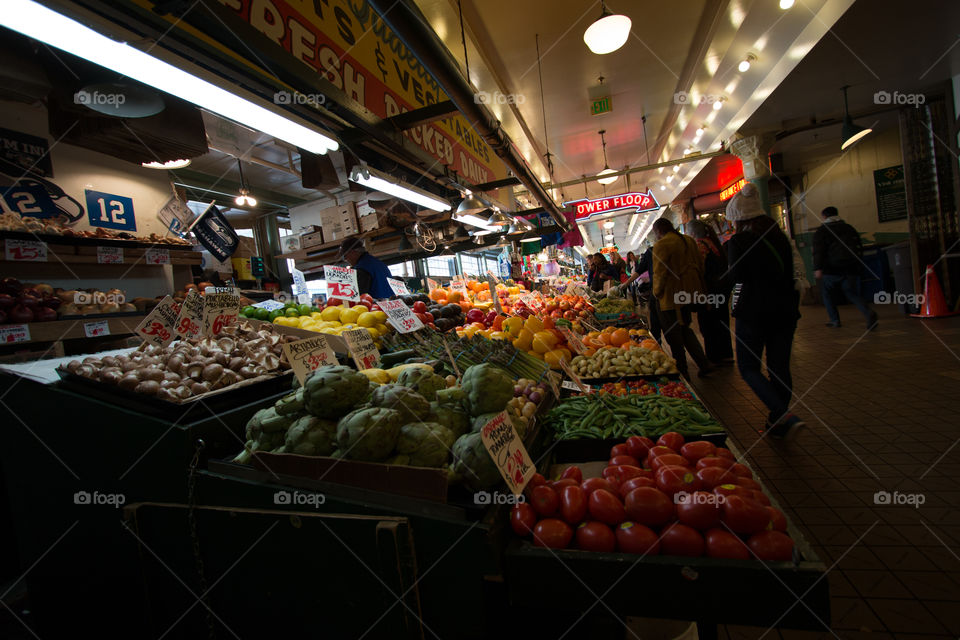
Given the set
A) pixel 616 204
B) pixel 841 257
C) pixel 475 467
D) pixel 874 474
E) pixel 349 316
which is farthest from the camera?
pixel 616 204

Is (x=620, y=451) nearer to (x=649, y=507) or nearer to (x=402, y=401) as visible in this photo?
(x=649, y=507)

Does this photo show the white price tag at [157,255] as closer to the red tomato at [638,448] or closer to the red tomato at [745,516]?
the red tomato at [638,448]

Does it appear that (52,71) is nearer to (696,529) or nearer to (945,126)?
(696,529)

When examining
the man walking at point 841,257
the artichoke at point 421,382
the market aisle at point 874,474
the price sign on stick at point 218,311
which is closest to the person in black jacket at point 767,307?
the market aisle at point 874,474

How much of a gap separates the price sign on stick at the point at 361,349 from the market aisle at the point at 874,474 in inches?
88.6

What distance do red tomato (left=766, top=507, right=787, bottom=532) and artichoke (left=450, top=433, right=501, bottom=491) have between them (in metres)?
0.88

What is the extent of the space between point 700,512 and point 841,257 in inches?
339

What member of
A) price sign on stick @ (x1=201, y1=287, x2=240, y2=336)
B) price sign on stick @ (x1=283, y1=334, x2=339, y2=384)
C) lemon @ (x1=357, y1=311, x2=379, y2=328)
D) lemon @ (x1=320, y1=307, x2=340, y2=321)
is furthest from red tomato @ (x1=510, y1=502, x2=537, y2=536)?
lemon @ (x1=320, y1=307, x2=340, y2=321)

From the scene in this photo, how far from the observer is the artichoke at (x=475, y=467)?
1415 millimetres

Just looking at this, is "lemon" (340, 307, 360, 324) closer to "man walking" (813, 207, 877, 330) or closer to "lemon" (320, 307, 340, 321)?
"lemon" (320, 307, 340, 321)

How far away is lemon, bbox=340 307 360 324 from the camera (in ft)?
11.7

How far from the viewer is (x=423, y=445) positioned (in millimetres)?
1493

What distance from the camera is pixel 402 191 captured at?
13.1 feet

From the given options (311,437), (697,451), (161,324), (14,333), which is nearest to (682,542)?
(697,451)
